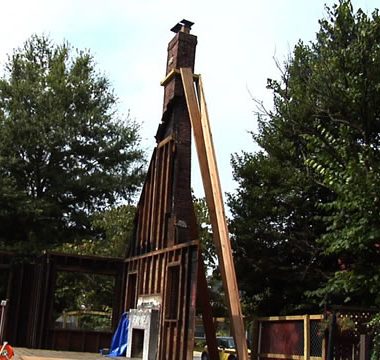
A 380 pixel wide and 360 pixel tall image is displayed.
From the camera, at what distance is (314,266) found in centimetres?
2073

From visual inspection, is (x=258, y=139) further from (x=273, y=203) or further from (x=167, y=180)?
(x=167, y=180)

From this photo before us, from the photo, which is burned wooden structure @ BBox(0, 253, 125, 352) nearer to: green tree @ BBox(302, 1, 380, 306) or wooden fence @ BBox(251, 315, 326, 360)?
wooden fence @ BBox(251, 315, 326, 360)

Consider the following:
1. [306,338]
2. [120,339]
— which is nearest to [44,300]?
[120,339]

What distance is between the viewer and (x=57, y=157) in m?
32.6

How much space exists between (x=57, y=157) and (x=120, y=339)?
49.2ft

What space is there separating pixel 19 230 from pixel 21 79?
880 cm

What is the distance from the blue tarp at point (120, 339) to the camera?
1947 centimetres

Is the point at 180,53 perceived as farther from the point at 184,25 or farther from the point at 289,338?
the point at 289,338

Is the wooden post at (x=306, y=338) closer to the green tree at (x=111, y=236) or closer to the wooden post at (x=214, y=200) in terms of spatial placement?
the wooden post at (x=214, y=200)

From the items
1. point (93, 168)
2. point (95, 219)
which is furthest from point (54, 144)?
point (95, 219)

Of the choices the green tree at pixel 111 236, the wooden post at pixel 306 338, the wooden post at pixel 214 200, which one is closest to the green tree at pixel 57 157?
the green tree at pixel 111 236

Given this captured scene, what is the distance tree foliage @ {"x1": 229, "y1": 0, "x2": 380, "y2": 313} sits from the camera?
60.1 feet

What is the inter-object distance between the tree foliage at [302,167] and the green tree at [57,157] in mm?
11800

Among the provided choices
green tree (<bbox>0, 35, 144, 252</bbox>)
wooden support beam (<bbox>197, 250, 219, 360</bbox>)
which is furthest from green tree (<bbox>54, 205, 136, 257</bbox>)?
wooden support beam (<bbox>197, 250, 219, 360</bbox>)
